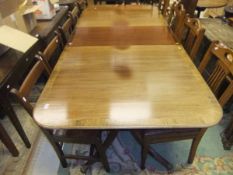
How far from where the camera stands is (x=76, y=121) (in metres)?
0.89

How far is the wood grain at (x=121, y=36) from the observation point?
1561 mm

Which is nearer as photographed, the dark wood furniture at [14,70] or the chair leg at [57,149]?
the chair leg at [57,149]

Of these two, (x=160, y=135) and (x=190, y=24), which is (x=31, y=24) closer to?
(x=190, y=24)

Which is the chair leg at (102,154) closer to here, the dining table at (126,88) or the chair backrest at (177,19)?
the dining table at (126,88)

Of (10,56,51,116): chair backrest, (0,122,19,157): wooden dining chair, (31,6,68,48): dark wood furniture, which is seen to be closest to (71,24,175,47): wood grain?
Answer: (31,6,68,48): dark wood furniture

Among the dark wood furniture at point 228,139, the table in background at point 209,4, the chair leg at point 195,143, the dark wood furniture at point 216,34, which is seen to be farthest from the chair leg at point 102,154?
the table in background at point 209,4

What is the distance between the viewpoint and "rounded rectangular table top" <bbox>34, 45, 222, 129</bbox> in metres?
0.89

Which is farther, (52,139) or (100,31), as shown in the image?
(100,31)

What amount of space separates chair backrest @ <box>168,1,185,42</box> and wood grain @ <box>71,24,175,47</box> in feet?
0.37

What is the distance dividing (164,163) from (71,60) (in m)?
0.97

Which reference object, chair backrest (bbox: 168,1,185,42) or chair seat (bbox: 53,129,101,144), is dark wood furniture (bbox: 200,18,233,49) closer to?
chair backrest (bbox: 168,1,185,42)

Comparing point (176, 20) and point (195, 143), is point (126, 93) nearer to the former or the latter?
point (195, 143)

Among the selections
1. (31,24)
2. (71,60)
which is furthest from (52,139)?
(31,24)

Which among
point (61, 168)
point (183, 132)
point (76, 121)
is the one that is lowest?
point (61, 168)
